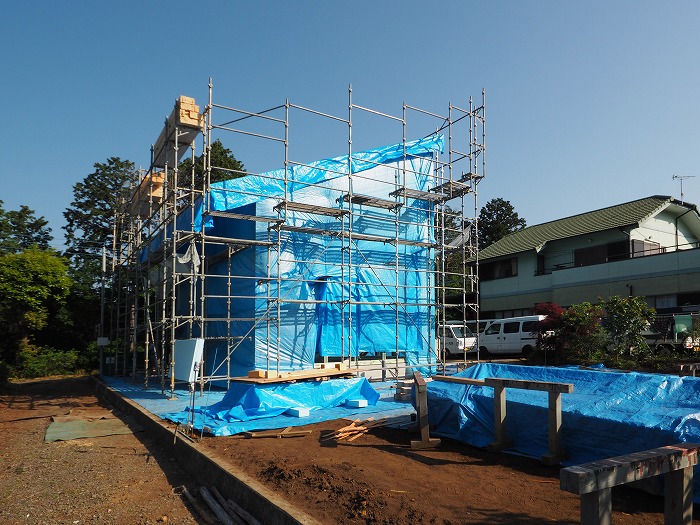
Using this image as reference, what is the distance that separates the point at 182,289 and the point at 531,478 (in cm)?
1360

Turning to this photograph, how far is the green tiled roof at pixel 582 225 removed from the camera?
25078mm

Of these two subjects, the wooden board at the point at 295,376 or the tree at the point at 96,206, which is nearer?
the wooden board at the point at 295,376

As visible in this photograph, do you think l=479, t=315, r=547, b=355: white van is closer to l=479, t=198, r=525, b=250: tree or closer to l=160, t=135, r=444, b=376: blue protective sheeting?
l=160, t=135, r=444, b=376: blue protective sheeting

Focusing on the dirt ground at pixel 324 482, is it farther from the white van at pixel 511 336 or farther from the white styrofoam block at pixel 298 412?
the white van at pixel 511 336

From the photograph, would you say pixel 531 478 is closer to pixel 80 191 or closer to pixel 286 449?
pixel 286 449

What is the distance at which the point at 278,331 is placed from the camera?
12797 mm

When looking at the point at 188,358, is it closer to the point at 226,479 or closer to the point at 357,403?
the point at 357,403

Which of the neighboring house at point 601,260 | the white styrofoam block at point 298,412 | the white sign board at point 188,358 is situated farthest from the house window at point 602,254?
the white sign board at point 188,358

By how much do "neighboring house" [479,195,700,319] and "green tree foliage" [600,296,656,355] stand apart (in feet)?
18.6

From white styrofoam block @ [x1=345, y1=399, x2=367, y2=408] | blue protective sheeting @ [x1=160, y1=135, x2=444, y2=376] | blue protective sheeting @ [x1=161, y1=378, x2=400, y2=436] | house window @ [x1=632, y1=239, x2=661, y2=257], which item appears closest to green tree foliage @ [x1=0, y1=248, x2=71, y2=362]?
blue protective sheeting @ [x1=160, y1=135, x2=444, y2=376]

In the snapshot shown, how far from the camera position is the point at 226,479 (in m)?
5.89

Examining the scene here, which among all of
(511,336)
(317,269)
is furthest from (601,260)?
(317,269)

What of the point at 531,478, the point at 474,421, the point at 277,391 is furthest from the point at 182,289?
the point at 531,478

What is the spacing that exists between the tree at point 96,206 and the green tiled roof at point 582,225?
2178 centimetres
